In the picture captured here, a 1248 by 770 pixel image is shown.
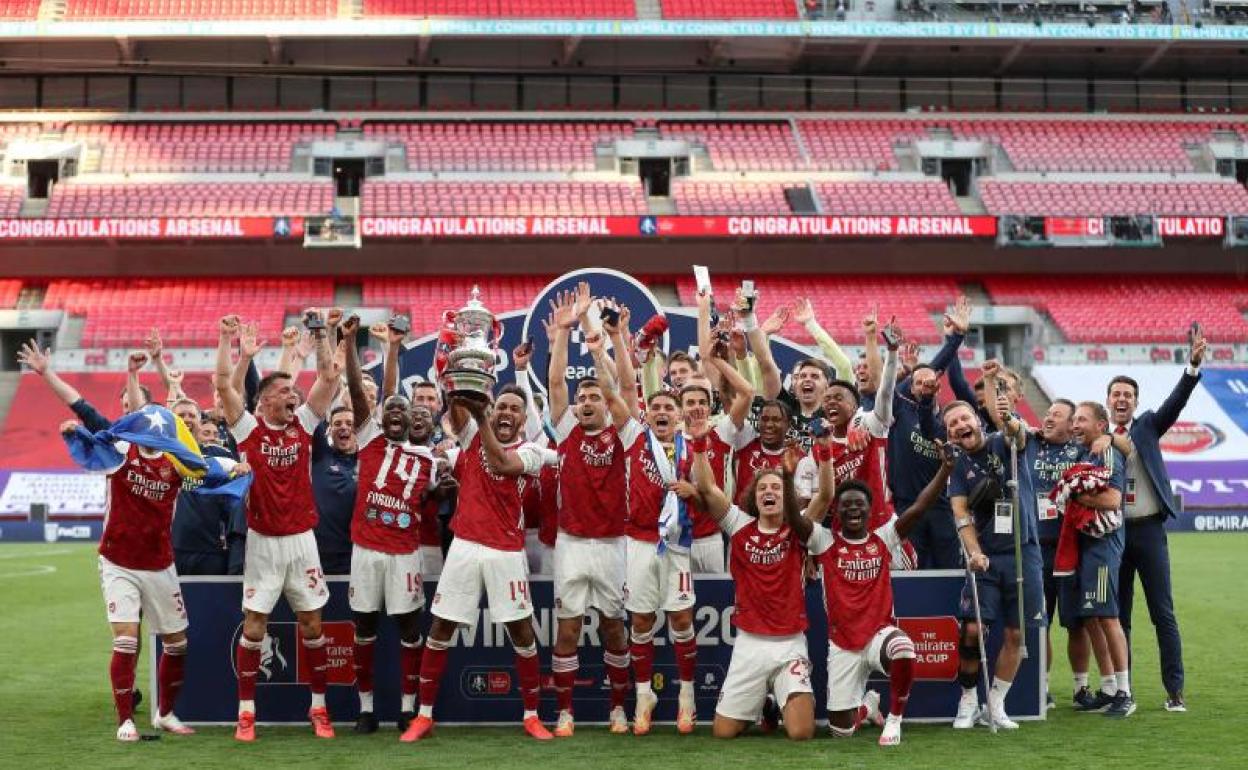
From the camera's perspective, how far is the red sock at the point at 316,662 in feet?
31.9

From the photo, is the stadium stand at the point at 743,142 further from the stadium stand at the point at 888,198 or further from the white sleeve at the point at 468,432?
the white sleeve at the point at 468,432

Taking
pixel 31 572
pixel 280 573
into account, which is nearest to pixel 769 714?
pixel 280 573

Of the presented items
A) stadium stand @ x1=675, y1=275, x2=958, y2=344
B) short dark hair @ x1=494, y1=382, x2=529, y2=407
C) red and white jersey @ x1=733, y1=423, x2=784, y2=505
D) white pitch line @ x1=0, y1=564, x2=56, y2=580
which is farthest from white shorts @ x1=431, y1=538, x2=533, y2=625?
stadium stand @ x1=675, y1=275, x2=958, y2=344

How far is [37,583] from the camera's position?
20.9 m

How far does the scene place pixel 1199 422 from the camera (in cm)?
3506

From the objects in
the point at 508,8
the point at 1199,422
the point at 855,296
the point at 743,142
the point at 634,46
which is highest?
the point at 508,8

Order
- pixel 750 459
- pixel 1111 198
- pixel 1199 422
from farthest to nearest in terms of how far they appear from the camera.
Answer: pixel 1111 198 → pixel 1199 422 → pixel 750 459

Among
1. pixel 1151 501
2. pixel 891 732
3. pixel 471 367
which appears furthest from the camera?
pixel 1151 501

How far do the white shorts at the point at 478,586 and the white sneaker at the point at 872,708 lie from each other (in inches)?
89.0

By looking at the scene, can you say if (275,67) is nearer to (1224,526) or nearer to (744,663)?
(1224,526)

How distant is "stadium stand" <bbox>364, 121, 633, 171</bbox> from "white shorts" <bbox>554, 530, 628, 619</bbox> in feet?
102

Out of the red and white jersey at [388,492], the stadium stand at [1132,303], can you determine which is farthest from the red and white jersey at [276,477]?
the stadium stand at [1132,303]

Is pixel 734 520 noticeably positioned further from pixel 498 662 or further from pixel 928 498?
pixel 498 662

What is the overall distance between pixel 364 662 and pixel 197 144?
33.3 m
